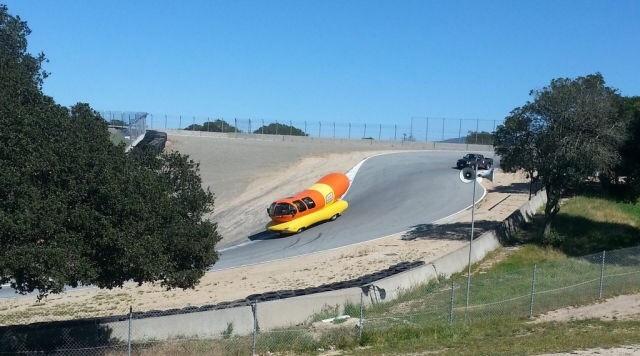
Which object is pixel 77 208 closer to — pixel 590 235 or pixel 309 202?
pixel 590 235

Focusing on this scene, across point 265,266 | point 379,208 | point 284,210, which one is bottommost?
point 265,266

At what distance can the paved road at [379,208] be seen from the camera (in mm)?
41281

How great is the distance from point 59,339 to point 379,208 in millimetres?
34643

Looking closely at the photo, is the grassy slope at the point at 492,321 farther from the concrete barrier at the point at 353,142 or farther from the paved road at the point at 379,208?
the concrete barrier at the point at 353,142

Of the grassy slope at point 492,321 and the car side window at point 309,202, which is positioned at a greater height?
the car side window at point 309,202

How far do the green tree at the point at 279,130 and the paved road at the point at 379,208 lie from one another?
30688mm

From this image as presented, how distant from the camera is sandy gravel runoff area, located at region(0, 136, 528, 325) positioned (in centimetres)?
2920

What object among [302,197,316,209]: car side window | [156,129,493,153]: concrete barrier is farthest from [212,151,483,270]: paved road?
[156,129,493,153]: concrete barrier

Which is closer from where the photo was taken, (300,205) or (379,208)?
(300,205)

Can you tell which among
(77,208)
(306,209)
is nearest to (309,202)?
(306,209)

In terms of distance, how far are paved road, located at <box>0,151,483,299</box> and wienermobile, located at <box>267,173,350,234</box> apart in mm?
533

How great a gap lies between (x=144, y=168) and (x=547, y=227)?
2630 centimetres

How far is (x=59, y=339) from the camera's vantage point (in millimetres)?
18062

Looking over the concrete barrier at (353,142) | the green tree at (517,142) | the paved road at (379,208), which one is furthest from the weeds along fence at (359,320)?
the concrete barrier at (353,142)
